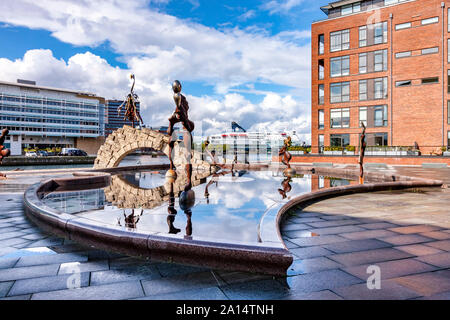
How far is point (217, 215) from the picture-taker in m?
5.19

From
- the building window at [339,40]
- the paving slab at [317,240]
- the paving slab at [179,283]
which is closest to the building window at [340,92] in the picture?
the building window at [339,40]

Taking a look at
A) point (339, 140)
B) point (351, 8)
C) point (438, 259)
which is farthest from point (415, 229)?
point (351, 8)

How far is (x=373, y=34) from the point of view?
34438mm

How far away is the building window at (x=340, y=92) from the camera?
35.6 metres

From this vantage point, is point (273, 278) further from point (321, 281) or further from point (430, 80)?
point (430, 80)

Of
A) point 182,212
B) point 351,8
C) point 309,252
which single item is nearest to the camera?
point 309,252

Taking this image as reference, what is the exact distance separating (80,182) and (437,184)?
39.0 ft

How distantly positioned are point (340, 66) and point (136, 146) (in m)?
28.0

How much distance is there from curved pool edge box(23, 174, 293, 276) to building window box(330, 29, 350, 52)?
38.5 metres

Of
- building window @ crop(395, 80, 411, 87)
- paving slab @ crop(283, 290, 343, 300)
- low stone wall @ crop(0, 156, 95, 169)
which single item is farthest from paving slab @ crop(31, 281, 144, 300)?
low stone wall @ crop(0, 156, 95, 169)

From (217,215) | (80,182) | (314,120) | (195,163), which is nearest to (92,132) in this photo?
(314,120)

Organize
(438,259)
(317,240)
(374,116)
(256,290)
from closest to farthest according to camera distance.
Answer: (256,290) → (438,259) → (317,240) → (374,116)

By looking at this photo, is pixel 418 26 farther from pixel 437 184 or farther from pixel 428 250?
pixel 428 250

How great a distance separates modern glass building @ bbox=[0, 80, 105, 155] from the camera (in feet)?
272
